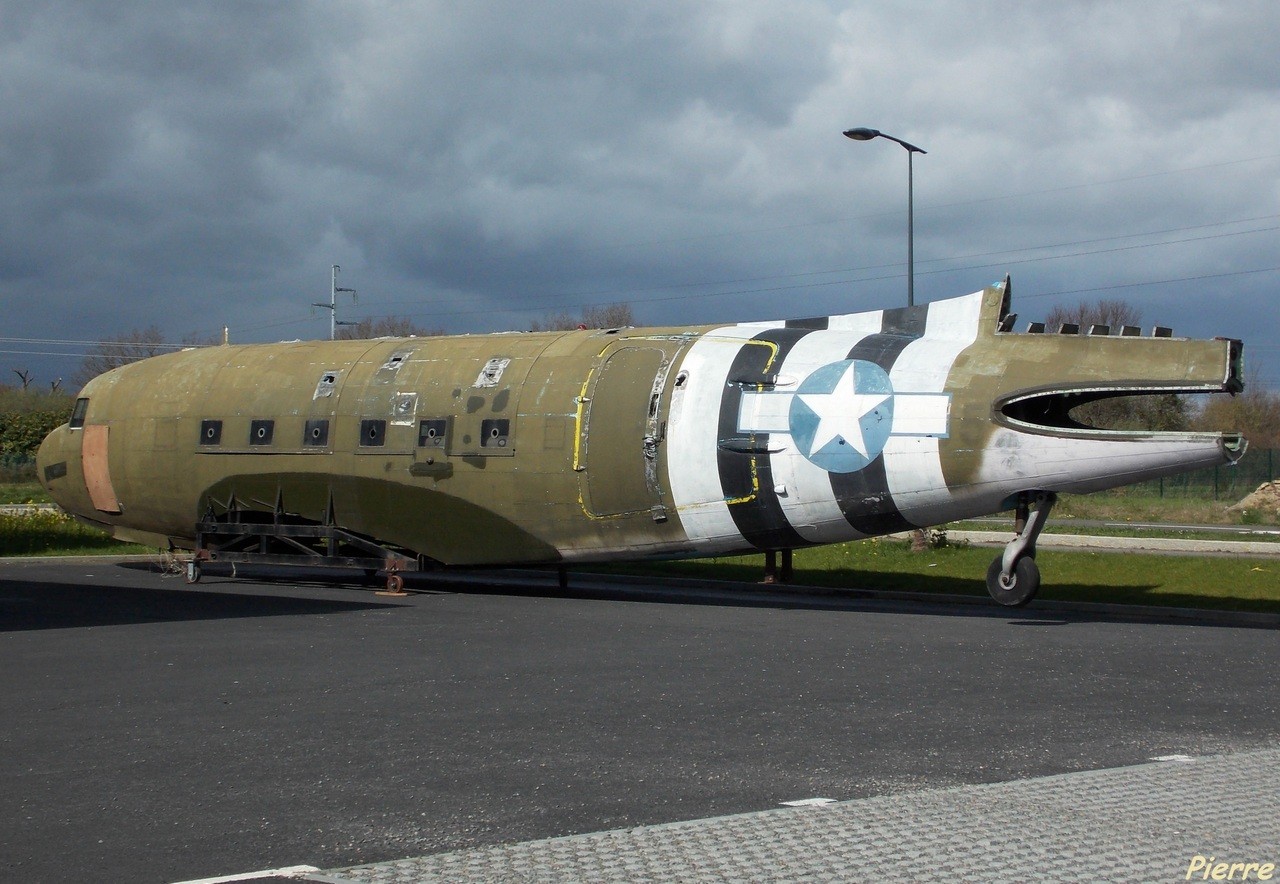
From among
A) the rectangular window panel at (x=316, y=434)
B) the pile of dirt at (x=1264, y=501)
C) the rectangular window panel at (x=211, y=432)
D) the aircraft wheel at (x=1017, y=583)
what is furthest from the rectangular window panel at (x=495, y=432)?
the pile of dirt at (x=1264, y=501)

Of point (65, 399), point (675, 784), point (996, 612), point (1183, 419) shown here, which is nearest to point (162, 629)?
point (675, 784)

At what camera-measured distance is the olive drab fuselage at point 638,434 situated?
50.6 feet

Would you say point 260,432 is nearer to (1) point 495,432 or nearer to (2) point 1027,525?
(1) point 495,432

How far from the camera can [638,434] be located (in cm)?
1800

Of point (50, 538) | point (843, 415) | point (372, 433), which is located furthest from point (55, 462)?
point (843, 415)

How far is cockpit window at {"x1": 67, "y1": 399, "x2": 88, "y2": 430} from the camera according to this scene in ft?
79.5

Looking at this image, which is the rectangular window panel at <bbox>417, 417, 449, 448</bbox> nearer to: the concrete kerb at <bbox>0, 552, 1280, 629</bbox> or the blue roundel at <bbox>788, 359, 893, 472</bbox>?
the concrete kerb at <bbox>0, 552, 1280, 629</bbox>

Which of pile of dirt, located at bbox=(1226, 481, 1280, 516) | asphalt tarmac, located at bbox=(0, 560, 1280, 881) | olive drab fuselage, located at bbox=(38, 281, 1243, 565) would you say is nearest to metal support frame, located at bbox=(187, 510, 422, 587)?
olive drab fuselage, located at bbox=(38, 281, 1243, 565)

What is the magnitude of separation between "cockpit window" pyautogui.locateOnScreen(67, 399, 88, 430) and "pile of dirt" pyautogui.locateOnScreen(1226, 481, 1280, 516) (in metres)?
35.1

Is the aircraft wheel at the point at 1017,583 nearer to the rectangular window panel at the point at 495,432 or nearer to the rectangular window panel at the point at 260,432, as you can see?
the rectangular window panel at the point at 495,432

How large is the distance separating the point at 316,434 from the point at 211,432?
7.61 ft

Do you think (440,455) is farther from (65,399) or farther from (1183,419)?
(65,399)

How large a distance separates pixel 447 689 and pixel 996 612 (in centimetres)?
991

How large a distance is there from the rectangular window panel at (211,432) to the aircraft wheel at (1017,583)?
42.3 ft
